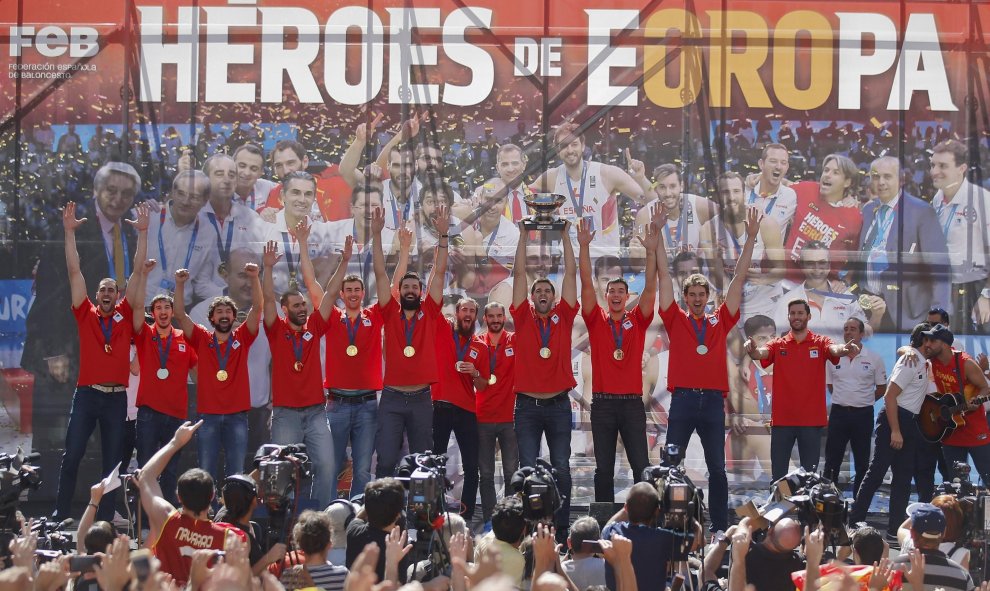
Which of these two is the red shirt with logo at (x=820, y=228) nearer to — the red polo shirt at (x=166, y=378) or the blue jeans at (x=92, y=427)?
the red polo shirt at (x=166, y=378)

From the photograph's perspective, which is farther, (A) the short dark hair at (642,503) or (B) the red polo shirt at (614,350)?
(B) the red polo shirt at (614,350)

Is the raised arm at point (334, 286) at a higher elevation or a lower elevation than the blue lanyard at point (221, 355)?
higher

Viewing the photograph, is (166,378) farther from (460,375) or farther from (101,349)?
(460,375)

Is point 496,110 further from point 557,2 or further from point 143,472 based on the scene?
point 143,472

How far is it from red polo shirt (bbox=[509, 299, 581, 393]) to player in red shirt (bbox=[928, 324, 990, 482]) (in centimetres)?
225

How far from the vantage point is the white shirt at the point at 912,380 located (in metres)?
7.45

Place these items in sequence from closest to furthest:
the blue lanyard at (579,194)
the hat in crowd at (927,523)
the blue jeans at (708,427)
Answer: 1. the hat in crowd at (927,523)
2. the blue jeans at (708,427)
3. the blue lanyard at (579,194)

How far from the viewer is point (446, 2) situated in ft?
28.5

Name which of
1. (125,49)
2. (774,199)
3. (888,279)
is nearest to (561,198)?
(774,199)

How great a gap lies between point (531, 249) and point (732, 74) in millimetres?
1856

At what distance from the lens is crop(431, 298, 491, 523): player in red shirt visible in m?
7.40

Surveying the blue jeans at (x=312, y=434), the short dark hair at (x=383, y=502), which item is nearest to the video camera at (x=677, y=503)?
the short dark hair at (x=383, y=502)

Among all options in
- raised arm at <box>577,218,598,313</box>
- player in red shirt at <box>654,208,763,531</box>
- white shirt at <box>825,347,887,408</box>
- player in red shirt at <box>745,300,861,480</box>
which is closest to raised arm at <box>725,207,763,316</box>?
player in red shirt at <box>654,208,763,531</box>

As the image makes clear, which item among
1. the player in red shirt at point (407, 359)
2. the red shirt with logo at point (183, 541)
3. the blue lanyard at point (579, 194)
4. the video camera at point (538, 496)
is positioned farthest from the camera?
the blue lanyard at point (579, 194)
